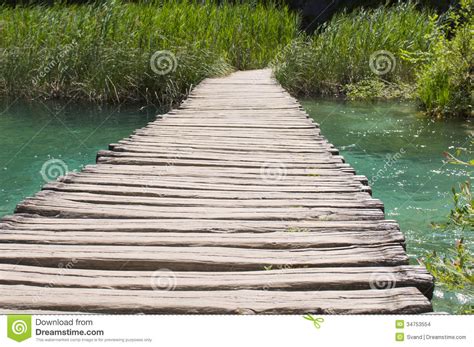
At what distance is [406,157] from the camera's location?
765cm

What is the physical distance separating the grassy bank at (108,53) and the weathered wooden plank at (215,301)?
872 centimetres

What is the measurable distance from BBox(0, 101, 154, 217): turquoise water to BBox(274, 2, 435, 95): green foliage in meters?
3.15

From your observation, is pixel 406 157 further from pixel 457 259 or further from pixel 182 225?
pixel 182 225

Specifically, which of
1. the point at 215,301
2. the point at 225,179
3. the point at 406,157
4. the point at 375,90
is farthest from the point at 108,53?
Answer: the point at 215,301

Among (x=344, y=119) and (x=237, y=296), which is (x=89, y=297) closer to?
(x=237, y=296)

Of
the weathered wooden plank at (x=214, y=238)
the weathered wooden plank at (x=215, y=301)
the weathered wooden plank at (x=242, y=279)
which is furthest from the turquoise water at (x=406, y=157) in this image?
the weathered wooden plank at (x=215, y=301)

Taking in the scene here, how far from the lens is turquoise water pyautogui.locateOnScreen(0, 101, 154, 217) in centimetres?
691

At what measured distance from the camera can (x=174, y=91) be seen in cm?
1090

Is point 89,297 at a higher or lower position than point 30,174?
higher

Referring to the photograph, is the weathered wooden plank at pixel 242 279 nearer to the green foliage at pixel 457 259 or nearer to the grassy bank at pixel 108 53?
the green foliage at pixel 457 259

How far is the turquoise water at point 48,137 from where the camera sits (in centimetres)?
691

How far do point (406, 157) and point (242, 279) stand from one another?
561 cm

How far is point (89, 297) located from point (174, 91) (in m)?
8.83
